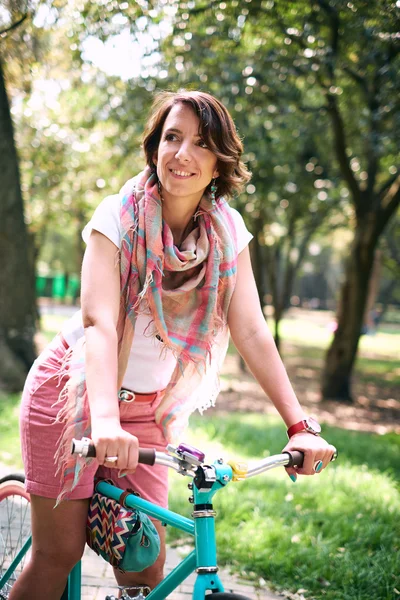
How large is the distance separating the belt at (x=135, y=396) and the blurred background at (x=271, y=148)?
1.77 metres

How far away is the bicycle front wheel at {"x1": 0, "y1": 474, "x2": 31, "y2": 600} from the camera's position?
2670mm

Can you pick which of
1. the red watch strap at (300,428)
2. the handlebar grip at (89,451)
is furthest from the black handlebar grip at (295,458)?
the handlebar grip at (89,451)

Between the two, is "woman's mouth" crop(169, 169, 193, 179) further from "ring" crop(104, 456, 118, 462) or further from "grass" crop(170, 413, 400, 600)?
"grass" crop(170, 413, 400, 600)

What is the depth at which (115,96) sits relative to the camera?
37.1 ft

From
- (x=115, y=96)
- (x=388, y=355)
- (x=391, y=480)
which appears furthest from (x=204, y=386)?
(x=388, y=355)

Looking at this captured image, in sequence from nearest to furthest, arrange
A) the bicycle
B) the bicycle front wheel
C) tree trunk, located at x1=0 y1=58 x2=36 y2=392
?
the bicycle < the bicycle front wheel < tree trunk, located at x1=0 y1=58 x2=36 y2=392

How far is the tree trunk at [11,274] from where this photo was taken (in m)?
8.17

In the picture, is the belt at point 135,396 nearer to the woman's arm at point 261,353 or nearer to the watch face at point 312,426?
the woman's arm at point 261,353

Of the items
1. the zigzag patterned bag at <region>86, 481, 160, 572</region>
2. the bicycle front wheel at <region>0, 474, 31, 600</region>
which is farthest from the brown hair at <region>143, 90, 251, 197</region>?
the bicycle front wheel at <region>0, 474, 31, 600</region>

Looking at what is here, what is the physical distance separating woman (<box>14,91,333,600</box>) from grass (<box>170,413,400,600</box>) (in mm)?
1565

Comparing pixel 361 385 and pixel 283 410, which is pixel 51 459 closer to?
pixel 283 410

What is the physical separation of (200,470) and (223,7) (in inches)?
225

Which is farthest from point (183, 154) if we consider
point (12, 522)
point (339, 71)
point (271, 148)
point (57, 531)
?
point (271, 148)

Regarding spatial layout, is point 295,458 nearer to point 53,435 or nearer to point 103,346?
point 103,346
